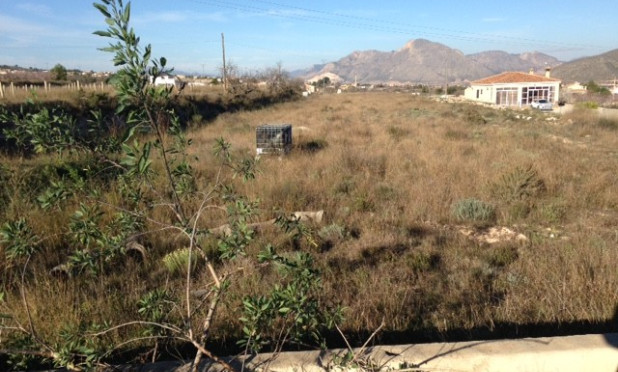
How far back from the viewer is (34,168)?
7.46 metres

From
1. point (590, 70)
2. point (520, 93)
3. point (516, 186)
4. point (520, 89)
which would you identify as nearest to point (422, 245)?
point (516, 186)

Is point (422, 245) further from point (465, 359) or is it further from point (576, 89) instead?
point (576, 89)

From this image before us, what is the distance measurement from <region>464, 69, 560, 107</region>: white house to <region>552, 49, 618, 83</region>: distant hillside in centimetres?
10994

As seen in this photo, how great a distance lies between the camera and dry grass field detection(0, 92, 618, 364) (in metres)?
3.41

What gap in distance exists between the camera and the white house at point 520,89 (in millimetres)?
47250

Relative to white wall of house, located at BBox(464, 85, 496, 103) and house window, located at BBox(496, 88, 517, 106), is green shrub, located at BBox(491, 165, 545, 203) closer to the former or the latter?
house window, located at BBox(496, 88, 517, 106)

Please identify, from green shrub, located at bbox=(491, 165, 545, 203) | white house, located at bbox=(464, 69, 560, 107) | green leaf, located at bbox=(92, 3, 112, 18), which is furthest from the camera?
white house, located at bbox=(464, 69, 560, 107)

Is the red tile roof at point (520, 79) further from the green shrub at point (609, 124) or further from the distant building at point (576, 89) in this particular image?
the green shrub at point (609, 124)

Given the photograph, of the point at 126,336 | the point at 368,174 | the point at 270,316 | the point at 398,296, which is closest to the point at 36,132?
the point at 270,316

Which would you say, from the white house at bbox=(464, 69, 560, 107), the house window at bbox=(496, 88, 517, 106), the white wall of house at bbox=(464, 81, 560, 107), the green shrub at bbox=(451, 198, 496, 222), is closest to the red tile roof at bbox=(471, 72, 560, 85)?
the white house at bbox=(464, 69, 560, 107)

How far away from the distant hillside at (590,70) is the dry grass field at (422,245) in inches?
6187

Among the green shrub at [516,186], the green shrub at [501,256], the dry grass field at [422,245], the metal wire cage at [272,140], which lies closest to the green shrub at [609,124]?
the dry grass field at [422,245]

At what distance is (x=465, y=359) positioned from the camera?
99.1 inches

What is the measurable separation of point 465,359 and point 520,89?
2069 inches
